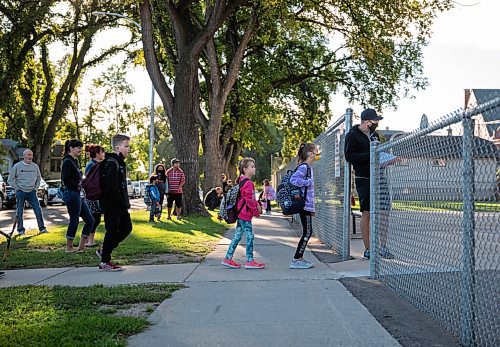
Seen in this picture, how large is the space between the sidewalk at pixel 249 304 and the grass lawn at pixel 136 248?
63 centimetres

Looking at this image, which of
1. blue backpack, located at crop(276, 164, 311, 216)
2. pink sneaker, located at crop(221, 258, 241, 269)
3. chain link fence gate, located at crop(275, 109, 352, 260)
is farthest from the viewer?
chain link fence gate, located at crop(275, 109, 352, 260)

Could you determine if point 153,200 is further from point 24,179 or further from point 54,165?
point 54,165

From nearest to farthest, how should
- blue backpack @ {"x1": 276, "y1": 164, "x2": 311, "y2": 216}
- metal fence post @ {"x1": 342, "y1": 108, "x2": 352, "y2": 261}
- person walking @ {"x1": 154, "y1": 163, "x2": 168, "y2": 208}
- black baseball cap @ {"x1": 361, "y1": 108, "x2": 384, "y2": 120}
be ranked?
1. blue backpack @ {"x1": 276, "y1": 164, "x2": 311, "y2": 216}
2. black baseball cap @ {"x1": 361, "y1": 108, "x2": 384, "y2": 120}
3. metal fence post @ {"x1": 342, "y1": 108, "x2": 352, "y2": 261}
4. person walking @ {"x1": 154, "y1": 163, "x2": 168, "y2": 208}

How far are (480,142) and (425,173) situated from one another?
3.81ft

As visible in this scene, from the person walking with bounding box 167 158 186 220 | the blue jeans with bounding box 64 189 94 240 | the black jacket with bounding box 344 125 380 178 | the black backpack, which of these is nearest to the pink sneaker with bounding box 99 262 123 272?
the black backpack

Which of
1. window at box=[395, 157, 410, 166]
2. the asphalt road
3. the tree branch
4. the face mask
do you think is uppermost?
the tree branch

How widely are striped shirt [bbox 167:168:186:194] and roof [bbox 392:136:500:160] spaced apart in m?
12.2

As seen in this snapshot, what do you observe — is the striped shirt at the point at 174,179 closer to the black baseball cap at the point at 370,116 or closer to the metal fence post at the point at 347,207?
the metal fence post at the point at 347,207

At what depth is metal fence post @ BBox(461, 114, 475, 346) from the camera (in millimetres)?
3951

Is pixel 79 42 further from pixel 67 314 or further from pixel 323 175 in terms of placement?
pixel 67 314

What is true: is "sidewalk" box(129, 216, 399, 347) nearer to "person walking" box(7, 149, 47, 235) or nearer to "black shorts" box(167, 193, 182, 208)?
"person walking" box(7, 149, 47, 235)

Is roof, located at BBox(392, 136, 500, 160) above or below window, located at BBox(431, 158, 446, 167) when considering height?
above

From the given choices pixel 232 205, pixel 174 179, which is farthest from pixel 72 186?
pixel 174 179

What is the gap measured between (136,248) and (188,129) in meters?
8.90
